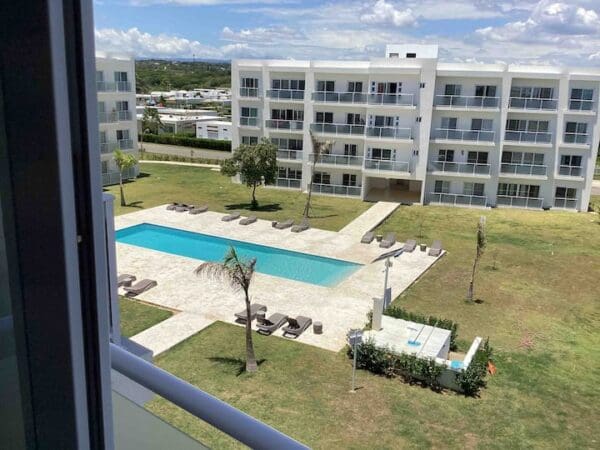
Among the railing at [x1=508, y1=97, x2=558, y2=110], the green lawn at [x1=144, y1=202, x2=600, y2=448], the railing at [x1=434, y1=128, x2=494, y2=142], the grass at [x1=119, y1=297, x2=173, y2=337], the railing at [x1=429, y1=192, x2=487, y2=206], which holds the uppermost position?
the railing at [x1=508, y1=97, x2=558, y2=110]

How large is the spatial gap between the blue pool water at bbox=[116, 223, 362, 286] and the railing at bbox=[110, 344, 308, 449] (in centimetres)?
1556

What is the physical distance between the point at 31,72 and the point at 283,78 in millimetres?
30277

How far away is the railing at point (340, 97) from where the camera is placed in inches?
1117

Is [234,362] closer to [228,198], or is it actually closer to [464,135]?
[228,198]

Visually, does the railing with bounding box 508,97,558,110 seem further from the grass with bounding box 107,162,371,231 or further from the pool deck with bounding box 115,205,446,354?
the pool deck with bounding box 115,205,446,354

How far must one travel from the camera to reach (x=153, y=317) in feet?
45.3

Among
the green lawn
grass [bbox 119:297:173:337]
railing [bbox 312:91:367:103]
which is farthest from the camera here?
railing [bbox 312:91:367:103]

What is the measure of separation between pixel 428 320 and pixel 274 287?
5008 millimetres

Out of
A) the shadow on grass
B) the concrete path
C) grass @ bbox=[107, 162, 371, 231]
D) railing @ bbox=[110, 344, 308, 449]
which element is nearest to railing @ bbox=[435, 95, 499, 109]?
the concrete path

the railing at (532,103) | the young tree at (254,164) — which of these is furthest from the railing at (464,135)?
the young tree at (254,164)

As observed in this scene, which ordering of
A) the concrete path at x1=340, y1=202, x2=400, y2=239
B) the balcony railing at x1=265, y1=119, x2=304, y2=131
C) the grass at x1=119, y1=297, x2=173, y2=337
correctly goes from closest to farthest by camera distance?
the grass at x1=119, y1=297, x2=173, y2=337
the concrete path at x1=340, y1=202, x2=400, y2=239
the balcony railing at x1=265, y1=119, x2=304, y2=131

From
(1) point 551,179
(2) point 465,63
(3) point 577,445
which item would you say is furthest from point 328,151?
(3) point 577,445

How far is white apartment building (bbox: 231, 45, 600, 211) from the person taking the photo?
89.1 feet

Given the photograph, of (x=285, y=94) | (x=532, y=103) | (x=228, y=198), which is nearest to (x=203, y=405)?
(x=228, y=198)
